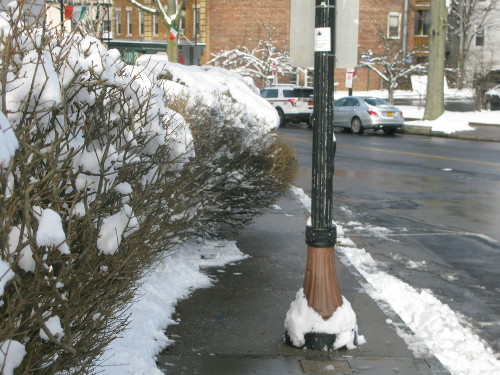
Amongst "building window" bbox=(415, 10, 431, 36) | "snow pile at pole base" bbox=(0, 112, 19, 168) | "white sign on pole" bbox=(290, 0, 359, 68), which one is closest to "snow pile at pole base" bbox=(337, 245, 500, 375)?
"white sign on pole" bbox=(290, 0, 359, 68)

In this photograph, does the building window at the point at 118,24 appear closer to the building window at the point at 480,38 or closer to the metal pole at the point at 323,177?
the building window at the point at 480,38

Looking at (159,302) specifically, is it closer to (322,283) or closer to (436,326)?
(322,283)

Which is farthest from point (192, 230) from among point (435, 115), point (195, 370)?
point (435, 115)

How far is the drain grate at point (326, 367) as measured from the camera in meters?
5.05

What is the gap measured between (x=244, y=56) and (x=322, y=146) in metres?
51.3

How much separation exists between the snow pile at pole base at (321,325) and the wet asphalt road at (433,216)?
1.28 m

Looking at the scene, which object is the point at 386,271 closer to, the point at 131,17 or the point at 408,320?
the point at 408,320

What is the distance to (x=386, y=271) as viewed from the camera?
8.25 metres

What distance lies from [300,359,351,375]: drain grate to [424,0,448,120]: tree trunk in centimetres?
2870

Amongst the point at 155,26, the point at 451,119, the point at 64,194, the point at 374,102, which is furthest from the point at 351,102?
the point at 155,26

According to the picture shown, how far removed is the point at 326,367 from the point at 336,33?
2.50 metres

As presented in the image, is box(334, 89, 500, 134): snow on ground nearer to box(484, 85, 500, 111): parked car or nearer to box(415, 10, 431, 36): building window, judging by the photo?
box(484, 85, 500, 111): parked car

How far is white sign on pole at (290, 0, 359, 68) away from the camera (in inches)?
228

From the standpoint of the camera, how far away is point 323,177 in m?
5.59
